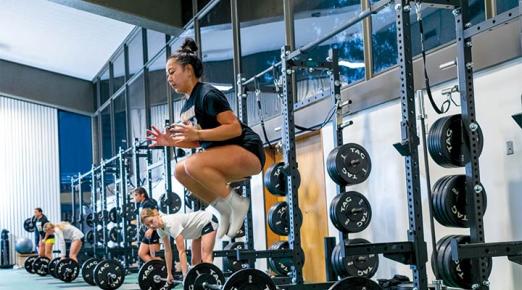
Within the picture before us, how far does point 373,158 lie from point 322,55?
4.54ft

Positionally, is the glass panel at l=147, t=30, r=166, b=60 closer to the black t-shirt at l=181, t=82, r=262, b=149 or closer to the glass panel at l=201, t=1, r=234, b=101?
the glass panel at l=201, t=1, r=234, b=101

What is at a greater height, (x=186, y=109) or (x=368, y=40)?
(x=368, y=40)

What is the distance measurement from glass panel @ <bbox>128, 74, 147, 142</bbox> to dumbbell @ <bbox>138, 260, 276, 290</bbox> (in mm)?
5060

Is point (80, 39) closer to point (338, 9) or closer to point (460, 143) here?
point (338, 9)

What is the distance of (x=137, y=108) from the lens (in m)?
11.5

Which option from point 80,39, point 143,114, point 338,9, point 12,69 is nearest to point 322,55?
point 338,9

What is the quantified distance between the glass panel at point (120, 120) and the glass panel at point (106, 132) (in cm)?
69

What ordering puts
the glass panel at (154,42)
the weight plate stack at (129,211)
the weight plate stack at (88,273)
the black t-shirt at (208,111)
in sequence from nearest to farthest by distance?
the black t-shirt at (208,111), the weight plate stack at (88,273), the weight plate stack at (129,211), the glass panel at (154,42)

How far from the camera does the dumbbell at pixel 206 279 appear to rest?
4.01 m

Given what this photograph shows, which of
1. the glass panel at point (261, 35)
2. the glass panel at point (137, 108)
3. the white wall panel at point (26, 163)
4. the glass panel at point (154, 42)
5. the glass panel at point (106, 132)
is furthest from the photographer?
the white wall panel at point (26, 163)

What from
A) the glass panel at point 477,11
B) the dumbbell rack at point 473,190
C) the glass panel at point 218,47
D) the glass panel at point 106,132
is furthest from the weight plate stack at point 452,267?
the glass panel at point 106,132

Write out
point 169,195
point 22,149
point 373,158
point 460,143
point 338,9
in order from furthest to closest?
1. point 22,149
2. point 169,195
3. point 338,9
4. point 373,158
5. point 460,143

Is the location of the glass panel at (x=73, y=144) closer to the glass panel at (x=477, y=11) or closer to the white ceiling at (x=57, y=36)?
the white ceiling at (x=57, y=36)

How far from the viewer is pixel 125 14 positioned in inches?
354
